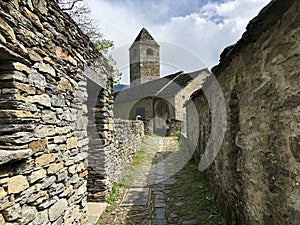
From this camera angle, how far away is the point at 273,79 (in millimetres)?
2156

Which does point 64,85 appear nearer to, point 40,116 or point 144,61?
point 40,116

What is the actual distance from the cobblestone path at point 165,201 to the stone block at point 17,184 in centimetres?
221

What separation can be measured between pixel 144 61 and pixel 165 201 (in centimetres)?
2403

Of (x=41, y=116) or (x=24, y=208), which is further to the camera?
(x=41, y=116)

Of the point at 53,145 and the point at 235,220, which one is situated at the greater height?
the point at 53,145

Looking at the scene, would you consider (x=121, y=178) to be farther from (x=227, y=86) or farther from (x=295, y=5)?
(x=295, y=5)

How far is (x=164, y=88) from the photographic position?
20.2 meters

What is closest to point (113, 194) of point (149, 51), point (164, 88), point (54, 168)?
point (54, 168)

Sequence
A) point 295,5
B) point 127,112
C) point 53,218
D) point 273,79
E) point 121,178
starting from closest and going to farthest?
point 295,5 → point 273,79 → point 53,218 → point 121,178 → point 127,112

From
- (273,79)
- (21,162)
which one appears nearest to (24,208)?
(21,162)

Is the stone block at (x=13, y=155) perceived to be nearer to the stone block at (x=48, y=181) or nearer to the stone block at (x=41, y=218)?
the stone block at (x=48, y=181)

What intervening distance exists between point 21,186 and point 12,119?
1.86 ft

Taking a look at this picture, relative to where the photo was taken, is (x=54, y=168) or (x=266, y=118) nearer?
(x=266, y=118)

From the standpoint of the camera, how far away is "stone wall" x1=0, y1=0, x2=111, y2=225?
1937mm
